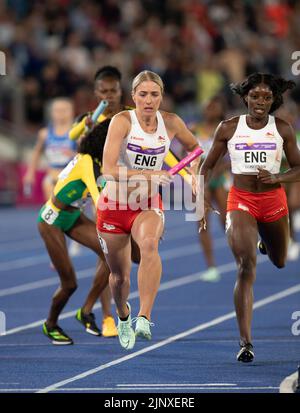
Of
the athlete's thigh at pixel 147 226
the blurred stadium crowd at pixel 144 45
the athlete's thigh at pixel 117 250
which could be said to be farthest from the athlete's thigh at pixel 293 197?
the athlete's thigh at pixel 147 226

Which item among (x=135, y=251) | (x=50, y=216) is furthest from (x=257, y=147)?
(x=50, y=216)

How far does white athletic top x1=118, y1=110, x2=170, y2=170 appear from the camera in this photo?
9.69 m

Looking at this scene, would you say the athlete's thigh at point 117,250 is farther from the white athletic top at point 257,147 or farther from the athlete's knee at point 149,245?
the white athletic top at point 257,147

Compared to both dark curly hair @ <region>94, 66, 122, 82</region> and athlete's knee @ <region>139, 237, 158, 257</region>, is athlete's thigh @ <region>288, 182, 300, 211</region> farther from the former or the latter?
athlete's knee @ <region>139, 237, 158, 257</region>

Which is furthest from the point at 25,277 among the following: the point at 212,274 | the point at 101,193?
the point at 101,193

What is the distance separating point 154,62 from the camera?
27203 millimetres

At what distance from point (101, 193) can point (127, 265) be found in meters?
0.64

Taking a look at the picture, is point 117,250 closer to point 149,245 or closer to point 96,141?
point 149,245

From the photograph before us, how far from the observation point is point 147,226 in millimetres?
9594

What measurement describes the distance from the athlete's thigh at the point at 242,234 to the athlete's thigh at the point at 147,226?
2.01ft

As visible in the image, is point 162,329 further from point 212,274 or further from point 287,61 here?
point 287,61

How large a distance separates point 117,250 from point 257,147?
Answer: 1416 mm

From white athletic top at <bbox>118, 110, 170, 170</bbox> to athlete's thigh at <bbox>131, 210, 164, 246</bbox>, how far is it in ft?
1.25

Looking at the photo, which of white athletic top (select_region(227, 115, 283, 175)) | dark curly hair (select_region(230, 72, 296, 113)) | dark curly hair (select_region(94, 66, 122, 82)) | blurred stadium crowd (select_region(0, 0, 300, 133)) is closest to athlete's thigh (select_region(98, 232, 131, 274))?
white athletic top (select_region(227, 115, 283, 175))
